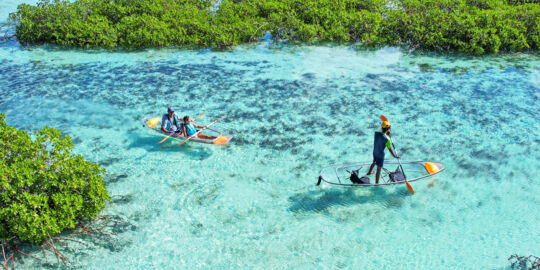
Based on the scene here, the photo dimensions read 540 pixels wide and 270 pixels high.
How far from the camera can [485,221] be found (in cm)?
996

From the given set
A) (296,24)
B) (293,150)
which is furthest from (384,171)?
(296,24)

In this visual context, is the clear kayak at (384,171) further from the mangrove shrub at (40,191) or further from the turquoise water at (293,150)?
the mangrove shrub at (40,191)

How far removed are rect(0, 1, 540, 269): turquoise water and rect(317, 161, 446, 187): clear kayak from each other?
380mm

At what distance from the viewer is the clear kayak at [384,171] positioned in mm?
10852

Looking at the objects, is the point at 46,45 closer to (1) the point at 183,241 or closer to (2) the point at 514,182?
(1) the point at 183,241

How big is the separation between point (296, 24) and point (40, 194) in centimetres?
1836

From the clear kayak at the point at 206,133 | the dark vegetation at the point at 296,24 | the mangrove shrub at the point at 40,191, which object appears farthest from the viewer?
the dark vegetation at the point at 296,24

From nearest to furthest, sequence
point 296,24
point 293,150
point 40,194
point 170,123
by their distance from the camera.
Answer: point 40,194 → point 293,150 → point 170,123 → point 296,24

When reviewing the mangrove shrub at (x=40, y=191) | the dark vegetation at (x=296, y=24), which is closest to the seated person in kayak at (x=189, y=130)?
the mangrove shrub at (x=40, y=191)

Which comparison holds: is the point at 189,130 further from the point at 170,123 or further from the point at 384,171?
the point at 384,171

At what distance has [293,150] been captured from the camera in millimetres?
13086

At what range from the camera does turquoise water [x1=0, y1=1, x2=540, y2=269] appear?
927 centimetres

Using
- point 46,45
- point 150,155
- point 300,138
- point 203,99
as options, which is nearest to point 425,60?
point 300,138

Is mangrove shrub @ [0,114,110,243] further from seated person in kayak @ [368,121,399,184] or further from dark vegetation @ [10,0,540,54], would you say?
dark vegetation @ [10,0,540,54]
